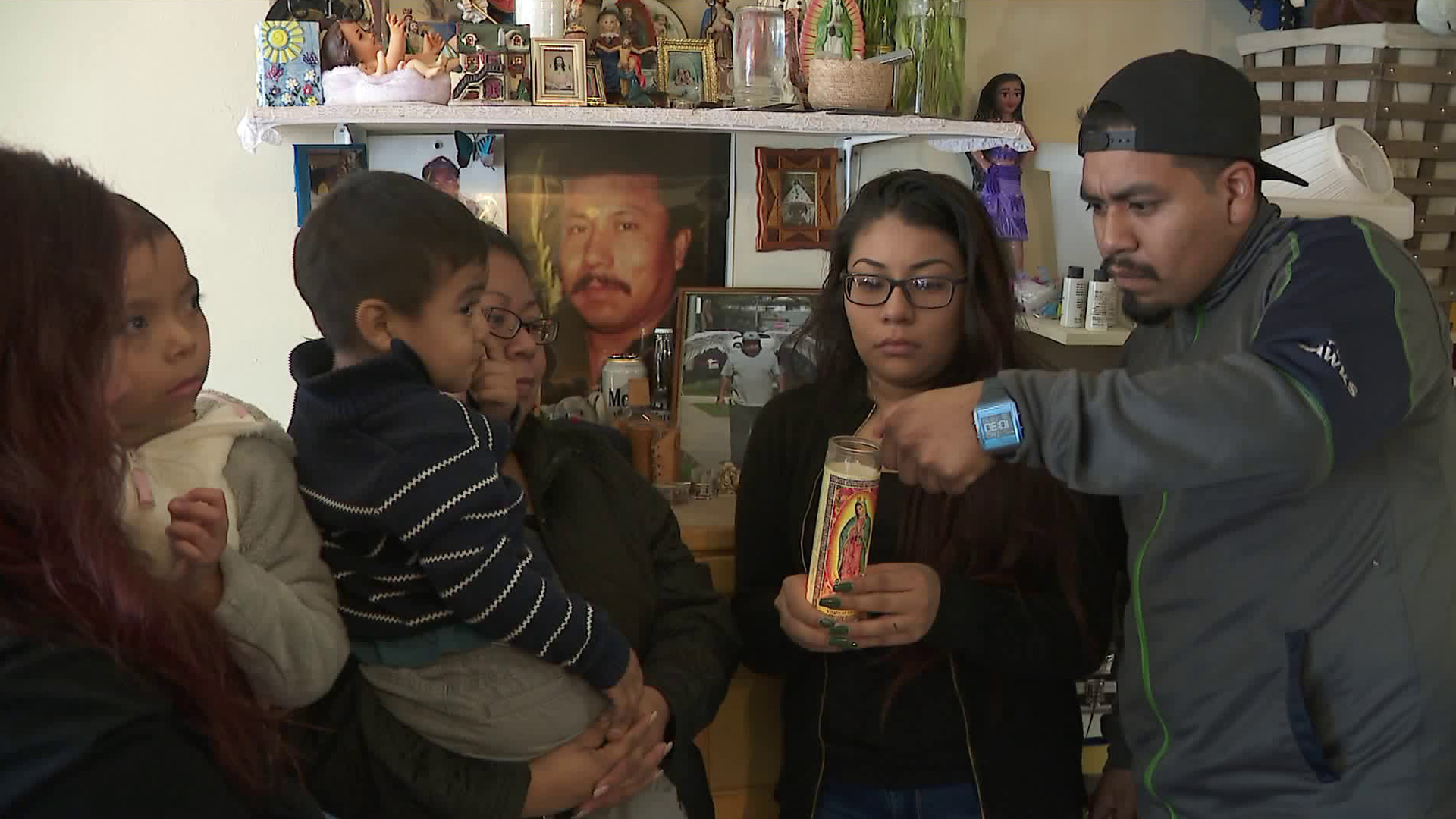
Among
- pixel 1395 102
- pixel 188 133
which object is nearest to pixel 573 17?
pixel 188 133

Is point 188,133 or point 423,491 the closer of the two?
point 423,491

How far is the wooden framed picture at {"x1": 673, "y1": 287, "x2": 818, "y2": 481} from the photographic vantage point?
6.43ft

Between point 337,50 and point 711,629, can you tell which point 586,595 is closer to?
point 711,629

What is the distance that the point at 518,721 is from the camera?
1.02 m

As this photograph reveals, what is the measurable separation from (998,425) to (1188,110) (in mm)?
430

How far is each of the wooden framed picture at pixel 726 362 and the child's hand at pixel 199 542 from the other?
1.16 m

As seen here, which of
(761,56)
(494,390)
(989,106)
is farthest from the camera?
(989,106)

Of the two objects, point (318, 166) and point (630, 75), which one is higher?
point (630, 75)

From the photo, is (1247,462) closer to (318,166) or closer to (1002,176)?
(1002,176)

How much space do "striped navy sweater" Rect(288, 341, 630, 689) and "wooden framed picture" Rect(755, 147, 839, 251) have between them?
1120mm

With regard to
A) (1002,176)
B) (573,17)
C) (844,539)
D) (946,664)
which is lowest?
(946,664)

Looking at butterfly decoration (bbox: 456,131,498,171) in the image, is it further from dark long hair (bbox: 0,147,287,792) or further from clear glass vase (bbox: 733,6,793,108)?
dark long hair (bbox: 0,147,287,792)

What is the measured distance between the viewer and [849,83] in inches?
66.7

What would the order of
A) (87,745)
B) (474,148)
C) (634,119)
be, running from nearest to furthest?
1. (87,745)
2. (634,119)
3. (474,148)
